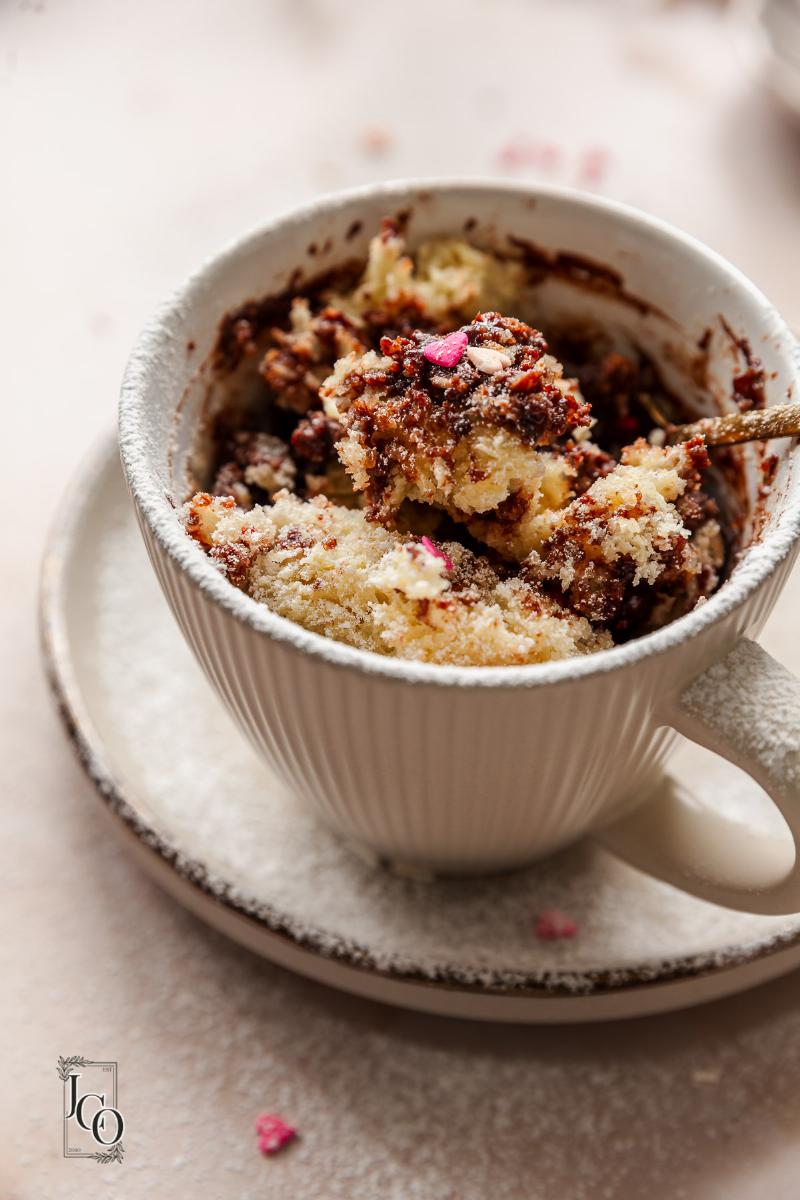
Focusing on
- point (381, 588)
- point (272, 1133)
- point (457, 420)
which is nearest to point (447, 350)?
point (457, 420)

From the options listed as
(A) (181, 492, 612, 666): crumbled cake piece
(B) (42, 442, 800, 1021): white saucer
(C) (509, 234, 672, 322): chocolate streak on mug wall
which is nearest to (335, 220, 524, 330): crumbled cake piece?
(C) (509, 234, 672, 322): chocolate streak on mug wall

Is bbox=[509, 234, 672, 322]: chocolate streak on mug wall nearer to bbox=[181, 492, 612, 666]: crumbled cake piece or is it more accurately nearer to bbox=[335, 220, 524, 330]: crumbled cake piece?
bbox=[335, 220, 524, 330]: crumbled cake piece

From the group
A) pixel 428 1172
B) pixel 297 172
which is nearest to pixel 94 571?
pixel 428 1172

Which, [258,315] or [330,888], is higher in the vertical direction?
[258,315]

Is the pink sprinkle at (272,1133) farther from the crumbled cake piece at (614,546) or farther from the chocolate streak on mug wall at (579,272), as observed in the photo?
the chocolate streak on mug wall at (579,272)

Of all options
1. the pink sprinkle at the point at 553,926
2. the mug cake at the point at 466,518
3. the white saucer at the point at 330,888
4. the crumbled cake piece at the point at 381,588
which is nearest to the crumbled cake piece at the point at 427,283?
the mug cake at the point at 466,518

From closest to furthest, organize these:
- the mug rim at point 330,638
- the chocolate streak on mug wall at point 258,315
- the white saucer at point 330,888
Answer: the mug rim at point 330,638 < the white saucer at point 330,888 < the chocolate streak on mug wall at point 258,315
